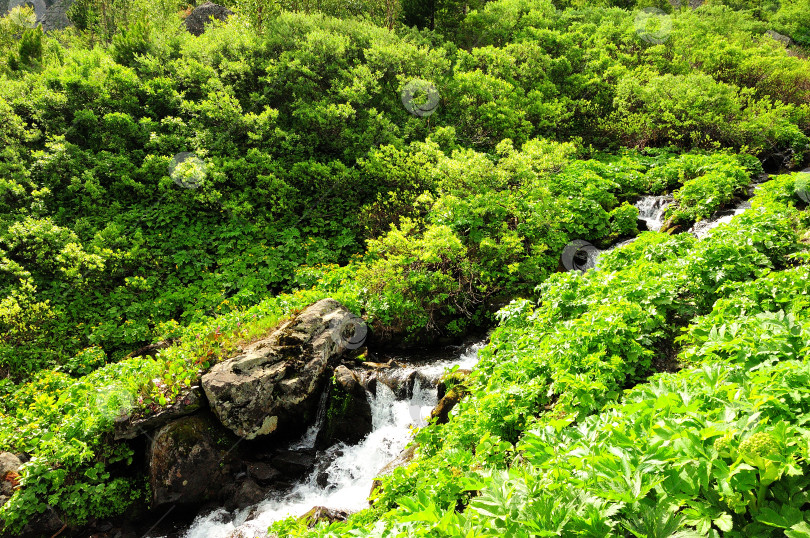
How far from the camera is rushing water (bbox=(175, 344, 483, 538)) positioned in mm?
6227

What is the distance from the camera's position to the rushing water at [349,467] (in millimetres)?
6227

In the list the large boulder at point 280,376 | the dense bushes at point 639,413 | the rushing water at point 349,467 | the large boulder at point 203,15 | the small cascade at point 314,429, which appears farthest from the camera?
the large boulder at point 203,15

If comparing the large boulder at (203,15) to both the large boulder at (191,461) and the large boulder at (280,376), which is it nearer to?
the large boulder at (280,376)


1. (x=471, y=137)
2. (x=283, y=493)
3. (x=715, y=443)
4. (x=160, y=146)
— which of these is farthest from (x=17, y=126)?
(x=715, y=443)

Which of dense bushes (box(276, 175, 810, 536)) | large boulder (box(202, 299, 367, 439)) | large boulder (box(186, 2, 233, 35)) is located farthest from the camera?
large boulder (box(186, 2, 233, 35))

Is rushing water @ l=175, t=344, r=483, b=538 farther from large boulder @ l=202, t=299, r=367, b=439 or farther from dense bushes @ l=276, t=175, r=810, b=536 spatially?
dense bushes @ l=276, t=175, r=810, b=536

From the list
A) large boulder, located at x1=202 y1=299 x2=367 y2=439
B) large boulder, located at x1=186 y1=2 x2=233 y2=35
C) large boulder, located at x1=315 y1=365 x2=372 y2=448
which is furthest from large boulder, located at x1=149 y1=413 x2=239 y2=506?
large boulder, located at x1=186 y1=2 x2=233 y2=35

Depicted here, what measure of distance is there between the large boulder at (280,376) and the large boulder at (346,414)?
0.34 meters

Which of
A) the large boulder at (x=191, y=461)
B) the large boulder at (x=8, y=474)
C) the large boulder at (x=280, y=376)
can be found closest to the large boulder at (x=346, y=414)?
the large boulder at (x=280, y=376)

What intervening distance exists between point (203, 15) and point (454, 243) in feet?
65.7

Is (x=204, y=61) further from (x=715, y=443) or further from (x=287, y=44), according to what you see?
(x=715, y=443)

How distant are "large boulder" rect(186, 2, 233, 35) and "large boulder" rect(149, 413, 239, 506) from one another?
20421 mm

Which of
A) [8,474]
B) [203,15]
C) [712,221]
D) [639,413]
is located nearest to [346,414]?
[8,474]

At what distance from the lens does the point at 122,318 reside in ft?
31.6
